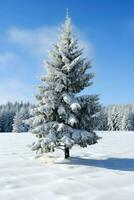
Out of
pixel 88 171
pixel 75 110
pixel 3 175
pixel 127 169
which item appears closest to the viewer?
pixel 3 175

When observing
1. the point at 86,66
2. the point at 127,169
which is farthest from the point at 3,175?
the point at 86,66

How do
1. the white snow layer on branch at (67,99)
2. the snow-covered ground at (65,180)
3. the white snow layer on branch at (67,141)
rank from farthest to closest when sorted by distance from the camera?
the white snow layer on branch at (67,99)
the white snow layer on branch at (67,141)
the snow-covered ground at (65,180)

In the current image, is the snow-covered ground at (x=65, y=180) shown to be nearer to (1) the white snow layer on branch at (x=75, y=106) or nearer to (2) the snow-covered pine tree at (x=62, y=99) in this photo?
(2) the snow-covered pine tree at (x=62, y=99)

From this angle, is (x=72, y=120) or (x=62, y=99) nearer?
(x=72, y=120)

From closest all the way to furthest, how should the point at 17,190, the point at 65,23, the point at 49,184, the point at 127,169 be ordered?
the point at 17,190, the point at 49,184, the point at 127,169, the point at 65,23

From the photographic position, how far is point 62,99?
20719 mm

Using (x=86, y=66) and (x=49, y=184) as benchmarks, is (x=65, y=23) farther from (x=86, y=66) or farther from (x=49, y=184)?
(x=49, y=184)

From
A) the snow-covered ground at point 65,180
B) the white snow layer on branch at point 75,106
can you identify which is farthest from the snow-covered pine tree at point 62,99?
the snow-covered ground at point 65,180

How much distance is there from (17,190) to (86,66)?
10.1 metres

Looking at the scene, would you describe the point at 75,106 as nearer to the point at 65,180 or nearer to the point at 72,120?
the point at 72,120

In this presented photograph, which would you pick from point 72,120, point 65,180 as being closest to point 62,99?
point 72,120

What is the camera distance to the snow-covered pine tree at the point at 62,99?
1970 cm

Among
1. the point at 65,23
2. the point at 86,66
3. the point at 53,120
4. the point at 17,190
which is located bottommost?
the point at 17,190

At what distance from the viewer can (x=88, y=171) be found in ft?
55.8
